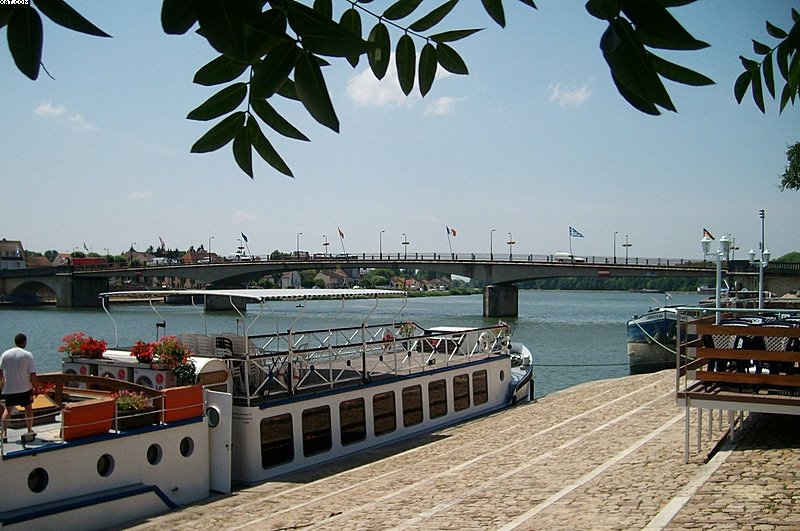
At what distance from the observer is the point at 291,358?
1408 centimetres

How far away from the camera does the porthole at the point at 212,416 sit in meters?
13.0

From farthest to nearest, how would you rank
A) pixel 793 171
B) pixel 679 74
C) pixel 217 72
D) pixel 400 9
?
pixel 793 171, pixel 400 9, pixel 217 72, pixel 679 74

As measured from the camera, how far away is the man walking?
10.9 m

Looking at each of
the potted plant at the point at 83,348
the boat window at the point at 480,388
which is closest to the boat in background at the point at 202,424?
the potted plant at the point at 83,348

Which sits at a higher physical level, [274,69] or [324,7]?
[324,7]

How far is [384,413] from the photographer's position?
16672mm

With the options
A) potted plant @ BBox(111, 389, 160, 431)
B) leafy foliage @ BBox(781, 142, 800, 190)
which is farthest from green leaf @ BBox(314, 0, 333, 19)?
leafy foliage @ BBox(781, 142, 800, 190)

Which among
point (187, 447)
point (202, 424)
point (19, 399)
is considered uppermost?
point (19, 399)

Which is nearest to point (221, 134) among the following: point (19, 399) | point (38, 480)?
point (38, 480)

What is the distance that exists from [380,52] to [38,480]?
34.6ft

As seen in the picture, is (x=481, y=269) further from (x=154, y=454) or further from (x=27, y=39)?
(x=27, y=39)

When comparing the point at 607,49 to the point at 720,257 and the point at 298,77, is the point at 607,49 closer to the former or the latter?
the point at 298,77

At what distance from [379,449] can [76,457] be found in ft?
21.8

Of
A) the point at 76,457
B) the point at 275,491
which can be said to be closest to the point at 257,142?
the point at 76,457
